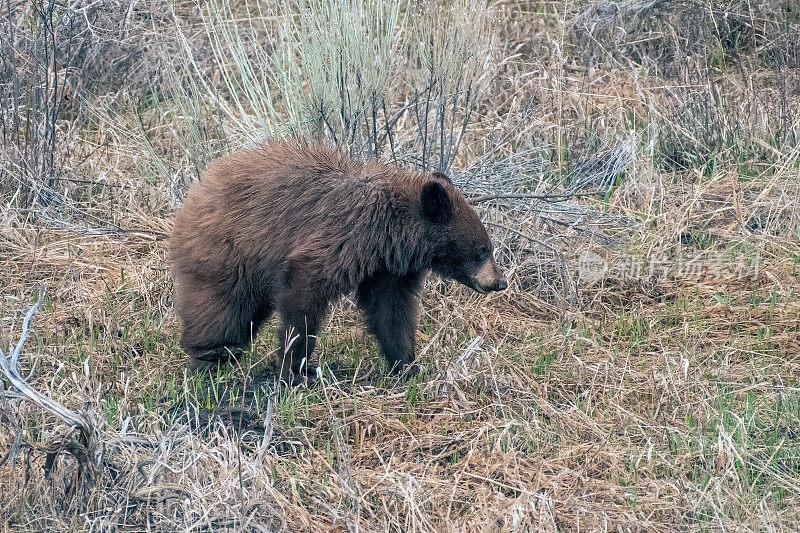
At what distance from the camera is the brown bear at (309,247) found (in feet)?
15.8

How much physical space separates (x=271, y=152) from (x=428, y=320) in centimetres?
156

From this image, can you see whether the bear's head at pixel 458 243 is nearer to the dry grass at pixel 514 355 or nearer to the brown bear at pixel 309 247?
the brown bear at pixel 309 247

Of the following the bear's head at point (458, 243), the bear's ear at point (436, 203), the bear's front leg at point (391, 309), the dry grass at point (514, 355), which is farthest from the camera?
the bear's front leg at point (391, 309)

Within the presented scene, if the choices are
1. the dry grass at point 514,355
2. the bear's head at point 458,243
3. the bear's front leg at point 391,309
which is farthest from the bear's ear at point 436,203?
the dry grass at point 514,355


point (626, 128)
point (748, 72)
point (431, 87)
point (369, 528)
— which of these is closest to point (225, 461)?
point (369, 528)

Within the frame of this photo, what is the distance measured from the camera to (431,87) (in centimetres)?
607

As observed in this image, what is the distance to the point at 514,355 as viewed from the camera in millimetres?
A: 5379

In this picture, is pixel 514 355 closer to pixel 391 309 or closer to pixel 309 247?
pixel 391 309

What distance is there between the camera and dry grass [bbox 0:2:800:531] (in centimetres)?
380

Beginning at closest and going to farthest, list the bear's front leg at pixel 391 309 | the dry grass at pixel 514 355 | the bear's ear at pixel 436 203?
the dry grass at pixel 514 355
the bear's ear at pixel 436 203
the bear's front leg at pixel 391 309

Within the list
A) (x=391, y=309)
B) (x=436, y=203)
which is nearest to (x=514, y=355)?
(x=391, y=309)

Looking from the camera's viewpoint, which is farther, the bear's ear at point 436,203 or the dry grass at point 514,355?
the bear's ear at point 436,203

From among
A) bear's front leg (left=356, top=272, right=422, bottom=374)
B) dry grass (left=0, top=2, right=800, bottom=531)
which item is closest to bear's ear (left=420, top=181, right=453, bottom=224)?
bear's front leg (left=356, top=272, right=422, bottom=374)

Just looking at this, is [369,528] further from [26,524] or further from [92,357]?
[92,357]
